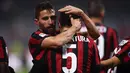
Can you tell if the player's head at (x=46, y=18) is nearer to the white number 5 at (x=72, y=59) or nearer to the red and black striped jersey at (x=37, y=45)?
the red and black striped jersey at (x=37, y=45)

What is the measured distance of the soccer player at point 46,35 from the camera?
176 inches

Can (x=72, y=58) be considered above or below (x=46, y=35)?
below

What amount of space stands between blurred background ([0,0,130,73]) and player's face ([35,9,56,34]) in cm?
777

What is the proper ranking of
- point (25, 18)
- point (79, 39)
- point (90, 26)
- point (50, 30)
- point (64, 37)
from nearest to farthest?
point (64, 37), point (79, 39), point (90, 26), point (50, 30), point (25, 18)

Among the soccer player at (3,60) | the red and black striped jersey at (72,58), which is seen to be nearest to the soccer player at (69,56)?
the red and black striped jersey at (72,58)

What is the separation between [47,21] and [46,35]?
0.18 meters

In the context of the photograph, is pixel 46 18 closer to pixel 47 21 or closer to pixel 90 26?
pixel 47 21

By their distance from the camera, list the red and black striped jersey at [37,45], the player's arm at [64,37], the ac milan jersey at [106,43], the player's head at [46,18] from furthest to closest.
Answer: the ac milan jersey at [106,43] < the player's head at [46,18] < the red and black striped jersey at [37,45] < the player's arm at [64,37]

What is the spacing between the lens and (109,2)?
16.6 meters

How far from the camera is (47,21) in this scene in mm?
4863

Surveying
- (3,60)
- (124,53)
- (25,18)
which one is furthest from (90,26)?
(25,18)

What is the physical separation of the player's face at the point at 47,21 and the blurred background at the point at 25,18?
25.5 feet

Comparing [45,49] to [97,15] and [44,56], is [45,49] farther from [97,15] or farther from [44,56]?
[97,15]

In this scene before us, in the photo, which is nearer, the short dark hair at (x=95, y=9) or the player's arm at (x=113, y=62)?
the player's arm at (x=113, y=62)
